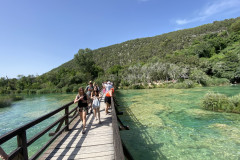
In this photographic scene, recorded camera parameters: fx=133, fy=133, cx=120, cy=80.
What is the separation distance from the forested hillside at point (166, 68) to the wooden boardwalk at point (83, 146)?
36.1 m

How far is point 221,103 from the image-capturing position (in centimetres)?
1291

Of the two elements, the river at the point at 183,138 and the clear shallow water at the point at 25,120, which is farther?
the clear shallow water at the point at 25,120

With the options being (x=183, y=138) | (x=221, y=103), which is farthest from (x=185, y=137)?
(x=221, y=103)

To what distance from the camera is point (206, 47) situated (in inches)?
2837

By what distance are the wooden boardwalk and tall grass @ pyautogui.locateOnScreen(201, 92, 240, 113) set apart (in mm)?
12152

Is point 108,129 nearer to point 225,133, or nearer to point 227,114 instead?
point 225,133

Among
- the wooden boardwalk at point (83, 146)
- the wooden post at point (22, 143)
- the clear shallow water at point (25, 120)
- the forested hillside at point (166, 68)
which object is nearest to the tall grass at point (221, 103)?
the wooden boardwalk at point (83, 146)

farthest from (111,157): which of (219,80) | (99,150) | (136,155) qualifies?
(219,80)

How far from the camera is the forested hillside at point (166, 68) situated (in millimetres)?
43641

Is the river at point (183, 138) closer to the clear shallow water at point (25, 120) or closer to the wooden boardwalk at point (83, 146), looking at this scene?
the clear shallow water at point (25, 120)

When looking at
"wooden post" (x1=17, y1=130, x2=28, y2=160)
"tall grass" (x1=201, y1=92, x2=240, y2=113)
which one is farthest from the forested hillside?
"wooden post" (x1=17, y1=130, x2=28, y2=160)

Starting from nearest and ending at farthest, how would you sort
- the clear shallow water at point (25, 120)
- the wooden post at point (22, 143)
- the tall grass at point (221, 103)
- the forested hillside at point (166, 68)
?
the wooden post at point (22, 143), the clear shallow water at point (25, 120), the tall grass at point (221, 103), the forested hillside at point (166, 68)

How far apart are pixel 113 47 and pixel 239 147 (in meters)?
149

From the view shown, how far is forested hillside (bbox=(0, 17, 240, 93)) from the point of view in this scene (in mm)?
43641
